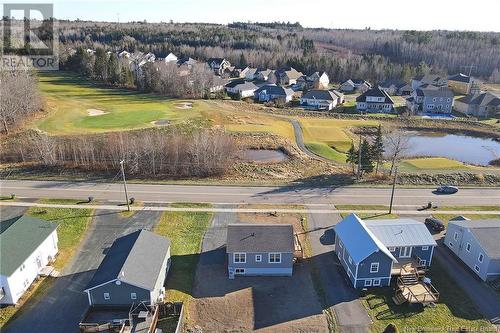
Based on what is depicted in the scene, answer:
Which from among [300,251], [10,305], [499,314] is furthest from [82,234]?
[499,314]

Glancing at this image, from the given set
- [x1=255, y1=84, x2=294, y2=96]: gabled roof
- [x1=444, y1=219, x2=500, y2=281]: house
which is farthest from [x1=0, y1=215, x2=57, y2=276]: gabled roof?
[x1=255, y1=84, x2=294, y2=96]: gabled roof

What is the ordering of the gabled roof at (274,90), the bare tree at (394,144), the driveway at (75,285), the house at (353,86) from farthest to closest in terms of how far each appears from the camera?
the house at (353,86)
the gabled roof at (274,90)
the bare tree at (394,144)
the driveway at (75,285)

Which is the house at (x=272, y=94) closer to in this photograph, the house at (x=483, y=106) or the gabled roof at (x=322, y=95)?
the gabled roof at (x=322, y=95)

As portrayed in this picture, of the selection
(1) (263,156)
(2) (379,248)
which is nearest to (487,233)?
(2) (379,248)

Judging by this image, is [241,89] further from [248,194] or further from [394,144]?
[248,194]

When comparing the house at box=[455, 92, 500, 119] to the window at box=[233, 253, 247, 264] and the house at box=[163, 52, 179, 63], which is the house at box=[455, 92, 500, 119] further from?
the house at box=[163, 52, 179, 63]

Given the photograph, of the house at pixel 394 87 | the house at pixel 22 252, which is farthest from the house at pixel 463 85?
the house at pixel 22 252
